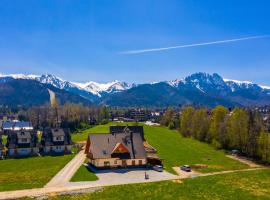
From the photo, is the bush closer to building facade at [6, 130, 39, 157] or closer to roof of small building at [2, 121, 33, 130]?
building facade at [6, 130, 39, 157]

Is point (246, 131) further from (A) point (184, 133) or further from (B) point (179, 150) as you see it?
(A) point (184, 133)

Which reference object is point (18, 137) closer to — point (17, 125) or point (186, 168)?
point (186, 168)

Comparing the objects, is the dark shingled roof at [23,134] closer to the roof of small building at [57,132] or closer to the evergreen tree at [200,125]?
the roof of small building at [57,132]

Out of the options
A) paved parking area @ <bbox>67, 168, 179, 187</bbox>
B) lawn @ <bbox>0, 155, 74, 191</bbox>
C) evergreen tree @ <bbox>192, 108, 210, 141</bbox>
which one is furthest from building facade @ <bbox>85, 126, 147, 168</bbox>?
evergreen tree @ <bbox>192, 108, 210, 141</bbox>

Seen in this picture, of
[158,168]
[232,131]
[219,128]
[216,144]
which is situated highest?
[219,128]

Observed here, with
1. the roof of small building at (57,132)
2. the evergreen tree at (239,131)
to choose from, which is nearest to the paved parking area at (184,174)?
the evergreen tree at (239,131)

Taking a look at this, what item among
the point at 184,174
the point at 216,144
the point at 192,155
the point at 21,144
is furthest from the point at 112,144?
the point at 216,144
